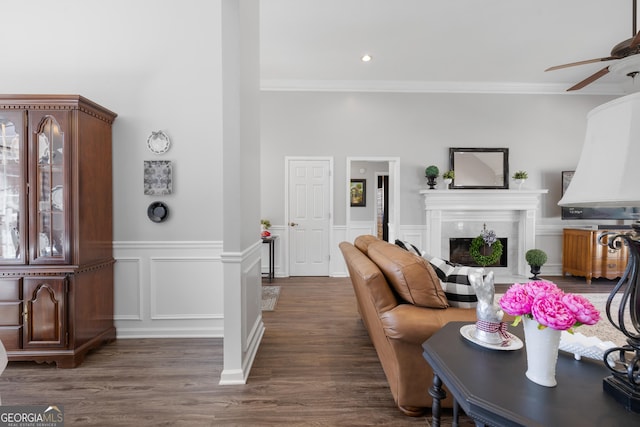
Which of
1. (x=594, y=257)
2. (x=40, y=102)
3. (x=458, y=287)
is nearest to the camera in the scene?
(x=458, y=287)

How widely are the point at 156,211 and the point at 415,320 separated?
2.49 metres

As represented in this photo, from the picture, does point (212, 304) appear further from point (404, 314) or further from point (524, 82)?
point (524, 82)

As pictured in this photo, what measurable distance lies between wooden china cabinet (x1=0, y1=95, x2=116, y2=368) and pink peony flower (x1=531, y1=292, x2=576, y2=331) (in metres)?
2.96

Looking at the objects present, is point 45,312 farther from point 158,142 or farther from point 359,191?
point 359,191

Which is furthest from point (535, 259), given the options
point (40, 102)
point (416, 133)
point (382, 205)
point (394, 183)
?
point (40, 102)

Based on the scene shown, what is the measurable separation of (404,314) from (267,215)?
381 cm

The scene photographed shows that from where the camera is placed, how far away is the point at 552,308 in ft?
2.94

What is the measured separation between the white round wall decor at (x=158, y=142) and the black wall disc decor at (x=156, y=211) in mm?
509

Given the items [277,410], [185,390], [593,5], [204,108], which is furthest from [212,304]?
[593,5]

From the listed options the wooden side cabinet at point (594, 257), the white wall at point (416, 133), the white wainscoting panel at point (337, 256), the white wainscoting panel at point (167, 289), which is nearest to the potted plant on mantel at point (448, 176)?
the white wall at point (416, 133)

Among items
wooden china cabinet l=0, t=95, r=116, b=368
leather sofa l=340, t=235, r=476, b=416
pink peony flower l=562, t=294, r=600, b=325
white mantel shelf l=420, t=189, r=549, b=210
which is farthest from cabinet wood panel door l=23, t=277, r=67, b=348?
white mantel shelf l=420, t=189, r=549, b=210

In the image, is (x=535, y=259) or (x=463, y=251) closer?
(x=535, y=259)

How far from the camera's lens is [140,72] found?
2820 millimetres

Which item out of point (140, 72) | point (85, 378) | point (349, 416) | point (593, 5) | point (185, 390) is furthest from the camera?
point (593, 5)
